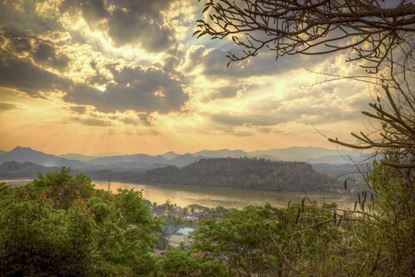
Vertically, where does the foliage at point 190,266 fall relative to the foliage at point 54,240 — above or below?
below

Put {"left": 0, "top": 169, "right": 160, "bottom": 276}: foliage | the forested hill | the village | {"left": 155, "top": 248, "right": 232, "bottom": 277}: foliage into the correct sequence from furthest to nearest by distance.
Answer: the forested hill
the village
{"left": 155, "top": 248, "right": 232, "bottom": 277}: foliage
{"left": 0, "top": 169, "right": 160, "bottom": 276}: foliage

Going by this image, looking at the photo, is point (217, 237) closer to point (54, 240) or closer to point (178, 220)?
point (54, 240)

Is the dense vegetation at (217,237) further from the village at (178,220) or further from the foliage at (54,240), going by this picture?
the village at (178,220)

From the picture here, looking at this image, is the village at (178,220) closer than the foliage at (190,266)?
No

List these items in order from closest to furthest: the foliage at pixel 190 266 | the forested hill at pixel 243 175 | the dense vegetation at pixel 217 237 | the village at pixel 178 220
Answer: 1. the dense vegetation at pixel 217 237
2. the foliage at pixel 190 266
3. the village at pixel 178 220
4. the forested hill at pixel 243 175

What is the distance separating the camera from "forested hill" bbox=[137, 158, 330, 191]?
108 metres

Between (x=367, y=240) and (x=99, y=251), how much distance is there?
8387 millimetres

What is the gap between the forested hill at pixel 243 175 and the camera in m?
108

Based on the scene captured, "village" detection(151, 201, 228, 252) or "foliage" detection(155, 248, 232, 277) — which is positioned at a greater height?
"foliage" detection(155, 248, 232, 277)

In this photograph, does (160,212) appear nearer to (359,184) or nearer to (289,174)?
(289,174)

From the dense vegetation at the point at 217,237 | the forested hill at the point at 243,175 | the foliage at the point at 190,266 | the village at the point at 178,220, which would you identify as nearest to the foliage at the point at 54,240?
the dense vegetation at the point at 217,237

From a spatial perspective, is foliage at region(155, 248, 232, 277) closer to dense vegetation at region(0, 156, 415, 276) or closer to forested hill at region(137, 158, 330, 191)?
dense vegetation at region(0, 156, 415, 276)

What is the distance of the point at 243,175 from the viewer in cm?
13062

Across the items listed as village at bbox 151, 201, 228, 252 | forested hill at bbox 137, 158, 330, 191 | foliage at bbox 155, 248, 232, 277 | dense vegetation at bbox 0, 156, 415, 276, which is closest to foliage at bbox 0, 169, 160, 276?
dense vegetation at bbox 0, 156, 415, 276
